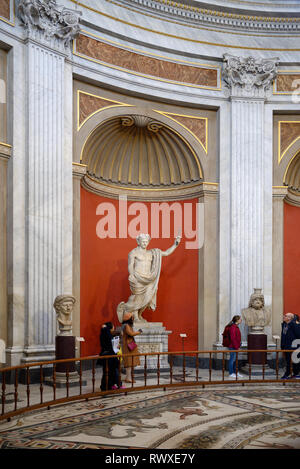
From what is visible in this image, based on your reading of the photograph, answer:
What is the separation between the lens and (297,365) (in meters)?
9.80

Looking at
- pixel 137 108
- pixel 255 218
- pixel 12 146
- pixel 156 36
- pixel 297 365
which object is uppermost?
pixel 156 36

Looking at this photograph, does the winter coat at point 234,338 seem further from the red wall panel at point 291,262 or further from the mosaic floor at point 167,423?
the red wall panel at point 291,262

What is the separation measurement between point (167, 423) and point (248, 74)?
8861 mm

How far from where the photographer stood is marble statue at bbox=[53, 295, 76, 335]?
346 inches

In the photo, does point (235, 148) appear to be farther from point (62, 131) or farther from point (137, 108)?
point (62, 131)

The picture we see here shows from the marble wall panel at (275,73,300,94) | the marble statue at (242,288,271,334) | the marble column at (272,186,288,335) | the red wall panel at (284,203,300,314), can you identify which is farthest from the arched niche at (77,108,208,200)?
the marble statue at (242,288,271,334)

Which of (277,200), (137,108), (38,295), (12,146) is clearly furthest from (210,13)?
(38,295)

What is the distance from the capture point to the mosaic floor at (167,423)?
18.1 ft

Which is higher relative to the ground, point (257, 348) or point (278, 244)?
point (278, 244)

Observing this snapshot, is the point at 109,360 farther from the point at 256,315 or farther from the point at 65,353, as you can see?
the point at 256,315

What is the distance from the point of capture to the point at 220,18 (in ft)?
40.2

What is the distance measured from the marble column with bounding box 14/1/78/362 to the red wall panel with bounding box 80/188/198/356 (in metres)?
1.32

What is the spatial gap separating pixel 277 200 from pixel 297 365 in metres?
4.35

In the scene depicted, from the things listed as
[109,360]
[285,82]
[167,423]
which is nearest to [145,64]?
[285,82]
